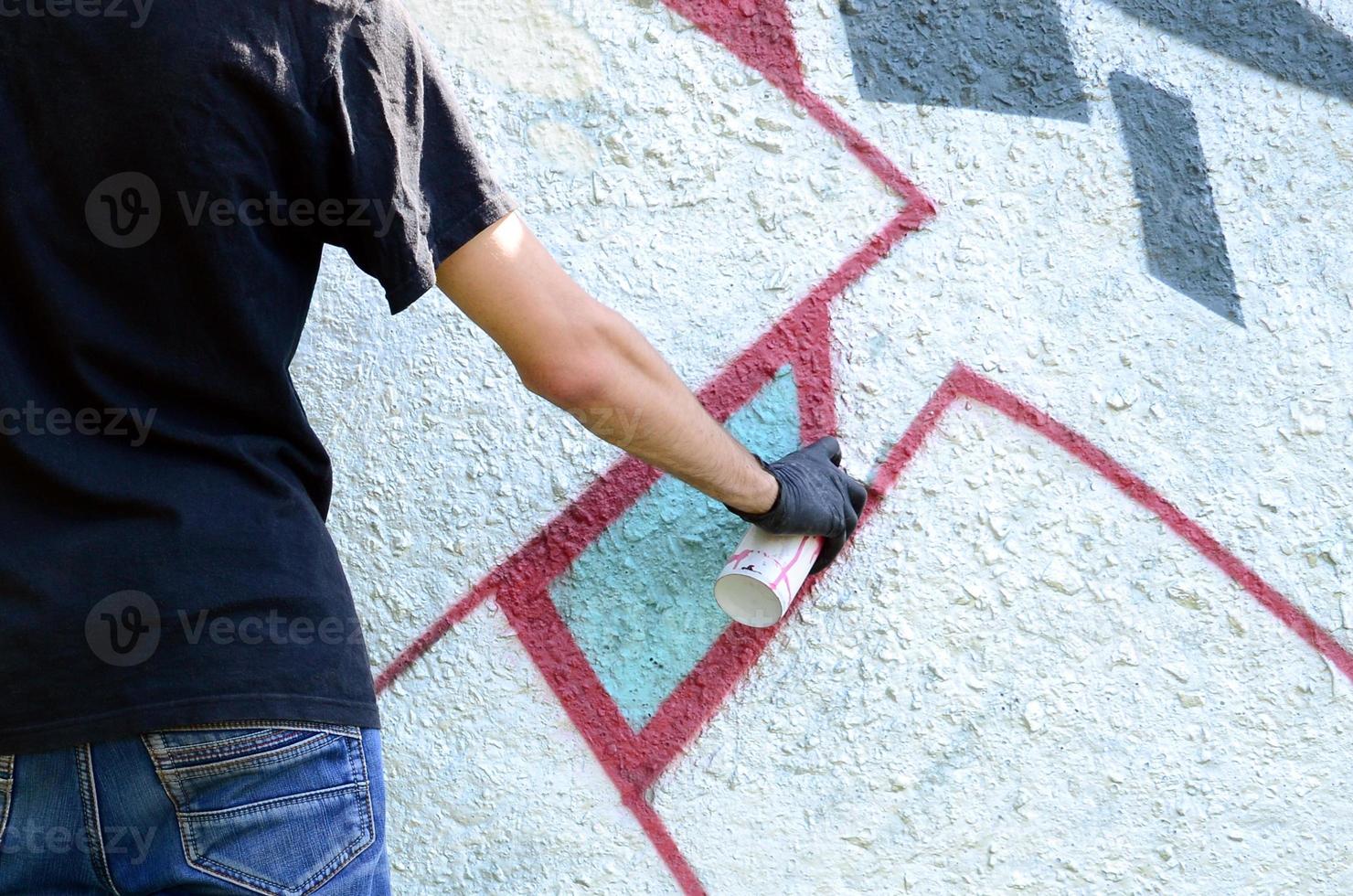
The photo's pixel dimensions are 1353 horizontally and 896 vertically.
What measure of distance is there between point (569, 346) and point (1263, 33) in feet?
4.28

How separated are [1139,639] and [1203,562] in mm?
152

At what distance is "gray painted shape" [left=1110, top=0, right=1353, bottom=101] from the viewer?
177 cm

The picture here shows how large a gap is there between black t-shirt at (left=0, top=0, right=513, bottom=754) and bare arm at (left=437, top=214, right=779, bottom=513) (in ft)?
0.19

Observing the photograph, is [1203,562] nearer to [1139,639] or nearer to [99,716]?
[1139,639]

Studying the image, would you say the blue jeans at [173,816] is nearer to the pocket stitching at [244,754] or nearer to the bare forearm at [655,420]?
the pocket stitching at [244,754]

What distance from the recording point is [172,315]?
1.08m

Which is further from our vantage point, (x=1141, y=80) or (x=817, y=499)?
(x=1141, y=80)

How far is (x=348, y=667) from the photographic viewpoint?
3.69ft
